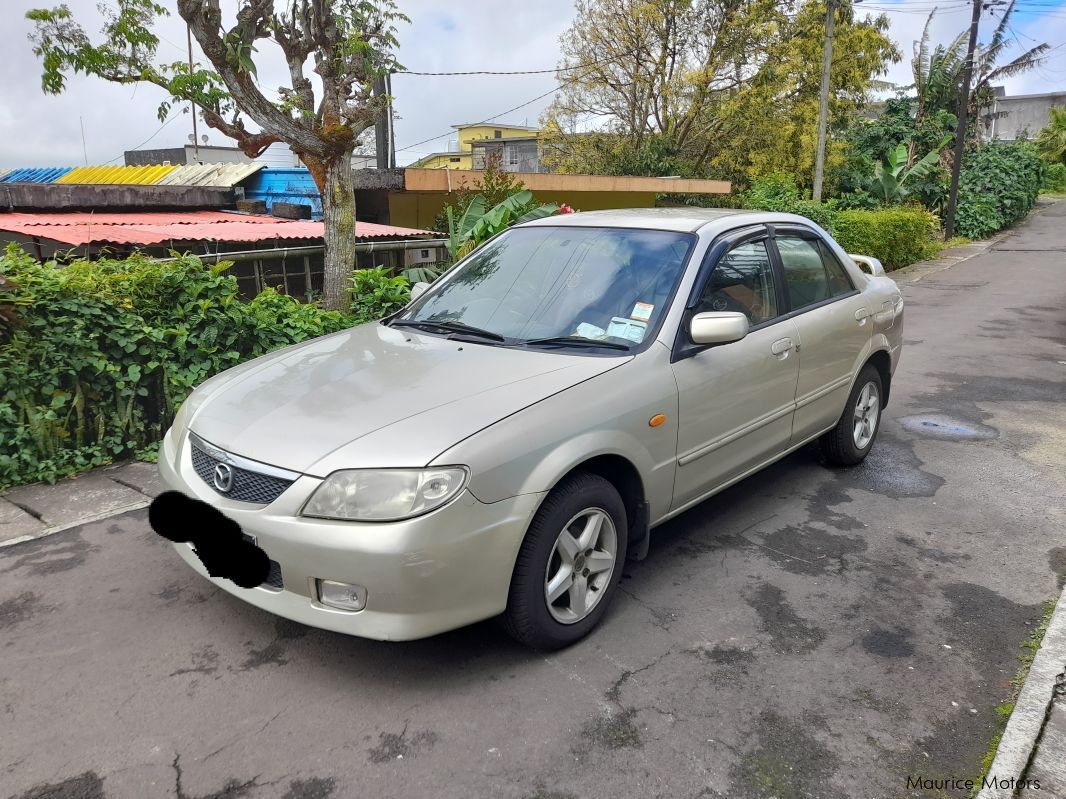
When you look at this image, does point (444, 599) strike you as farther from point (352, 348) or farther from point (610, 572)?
point (352, 348)

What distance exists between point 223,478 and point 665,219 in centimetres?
262

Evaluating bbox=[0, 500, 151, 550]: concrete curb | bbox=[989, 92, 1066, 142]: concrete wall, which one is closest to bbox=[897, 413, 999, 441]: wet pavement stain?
bbox=[0, 500, 151, 550]: concrete curb

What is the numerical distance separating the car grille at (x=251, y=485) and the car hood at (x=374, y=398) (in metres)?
0.06

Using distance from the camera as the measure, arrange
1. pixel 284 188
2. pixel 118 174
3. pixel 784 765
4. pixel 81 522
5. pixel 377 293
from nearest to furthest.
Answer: pixel 784 765 < pixel 81 522 < pixel 377 293 < pixel 284 188 < pixel 118 174

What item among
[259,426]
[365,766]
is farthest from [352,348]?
[365,766]

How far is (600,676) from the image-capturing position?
3.12 metres

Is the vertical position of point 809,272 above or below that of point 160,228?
below

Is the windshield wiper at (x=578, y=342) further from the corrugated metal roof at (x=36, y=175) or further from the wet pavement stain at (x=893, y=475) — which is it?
the corrugated metal roof at (x=36, y=175)

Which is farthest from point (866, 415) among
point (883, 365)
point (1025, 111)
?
point (1025, 111)

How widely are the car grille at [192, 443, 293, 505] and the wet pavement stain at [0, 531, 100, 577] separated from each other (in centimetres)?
145

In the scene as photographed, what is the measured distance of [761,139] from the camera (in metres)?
24.2

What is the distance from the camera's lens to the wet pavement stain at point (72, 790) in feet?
8.13

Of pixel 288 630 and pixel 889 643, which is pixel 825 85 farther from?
pixel 288 630

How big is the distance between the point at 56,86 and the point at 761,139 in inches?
822
